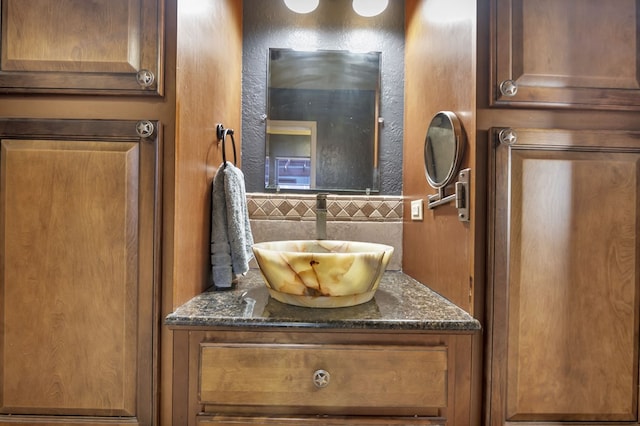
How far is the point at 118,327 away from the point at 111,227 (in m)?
0.26

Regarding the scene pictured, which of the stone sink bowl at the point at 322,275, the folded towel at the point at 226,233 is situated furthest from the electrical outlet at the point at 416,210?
the folded towel at the point at 226,233

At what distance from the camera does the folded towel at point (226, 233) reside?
101cm

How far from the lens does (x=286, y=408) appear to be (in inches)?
29.8

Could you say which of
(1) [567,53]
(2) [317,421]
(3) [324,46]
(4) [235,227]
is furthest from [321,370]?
(3) [324,46]

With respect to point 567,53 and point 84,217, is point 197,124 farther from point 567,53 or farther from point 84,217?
point 567,53

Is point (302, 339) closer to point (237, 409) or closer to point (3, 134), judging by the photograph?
point (237, 409)

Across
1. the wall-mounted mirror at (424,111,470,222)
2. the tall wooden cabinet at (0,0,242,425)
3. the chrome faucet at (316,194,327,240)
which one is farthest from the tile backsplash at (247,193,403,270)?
the tall wooden cabinet at (0,0,242,425)

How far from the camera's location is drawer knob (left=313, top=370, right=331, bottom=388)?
2.43 feet

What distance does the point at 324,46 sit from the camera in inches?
55.6

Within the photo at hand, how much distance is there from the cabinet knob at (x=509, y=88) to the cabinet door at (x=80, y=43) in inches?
34.9

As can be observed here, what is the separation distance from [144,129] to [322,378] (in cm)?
77

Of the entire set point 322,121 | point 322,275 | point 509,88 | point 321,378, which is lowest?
point 321,378

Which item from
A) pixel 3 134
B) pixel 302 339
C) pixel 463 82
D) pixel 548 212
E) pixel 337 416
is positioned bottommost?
pixel 337 416

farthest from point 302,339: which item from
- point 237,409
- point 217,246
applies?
point 217,246
